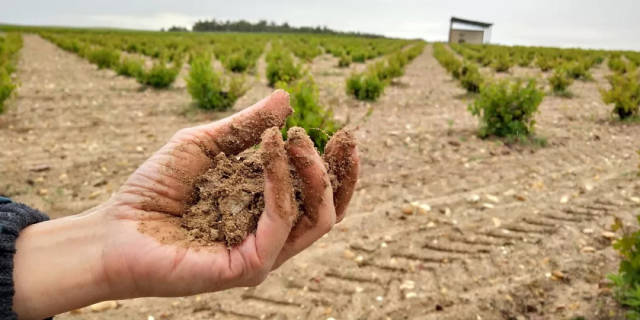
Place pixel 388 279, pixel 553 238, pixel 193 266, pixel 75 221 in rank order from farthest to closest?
pixel 553 238, pixel 388 279, pixel 75 221, pixel 193 266

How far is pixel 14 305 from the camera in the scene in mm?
1358

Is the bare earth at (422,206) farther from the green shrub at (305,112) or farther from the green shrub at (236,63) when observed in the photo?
the green shrub at (236,63)

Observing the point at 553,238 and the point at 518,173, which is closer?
the point at 553,238

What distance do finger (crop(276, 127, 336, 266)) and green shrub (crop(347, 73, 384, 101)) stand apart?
7.32 metres

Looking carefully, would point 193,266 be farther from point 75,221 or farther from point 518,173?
point 518,173

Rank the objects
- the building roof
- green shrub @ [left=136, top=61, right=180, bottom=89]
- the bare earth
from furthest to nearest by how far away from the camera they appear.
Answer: the building roof, green shrub @ [left=136, top=61, right=180, bottom=89], the bare earth

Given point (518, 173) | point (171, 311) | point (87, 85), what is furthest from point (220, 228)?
point (87, 85)

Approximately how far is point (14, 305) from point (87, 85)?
10.4m

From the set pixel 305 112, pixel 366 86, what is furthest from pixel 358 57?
pixel 305 112

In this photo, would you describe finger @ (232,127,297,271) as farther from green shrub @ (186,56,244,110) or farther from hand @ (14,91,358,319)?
green shrub @ (186,56,244,110)

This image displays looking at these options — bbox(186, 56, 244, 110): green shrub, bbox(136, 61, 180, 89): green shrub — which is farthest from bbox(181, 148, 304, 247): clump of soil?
bbox(136, 61, 180, 89): green shrub

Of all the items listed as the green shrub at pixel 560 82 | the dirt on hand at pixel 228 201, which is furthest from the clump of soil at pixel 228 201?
the green shrub at pixel 560 82

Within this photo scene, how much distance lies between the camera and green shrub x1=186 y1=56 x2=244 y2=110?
295 inches

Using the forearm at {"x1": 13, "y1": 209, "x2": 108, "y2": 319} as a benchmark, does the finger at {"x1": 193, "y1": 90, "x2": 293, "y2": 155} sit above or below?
above
